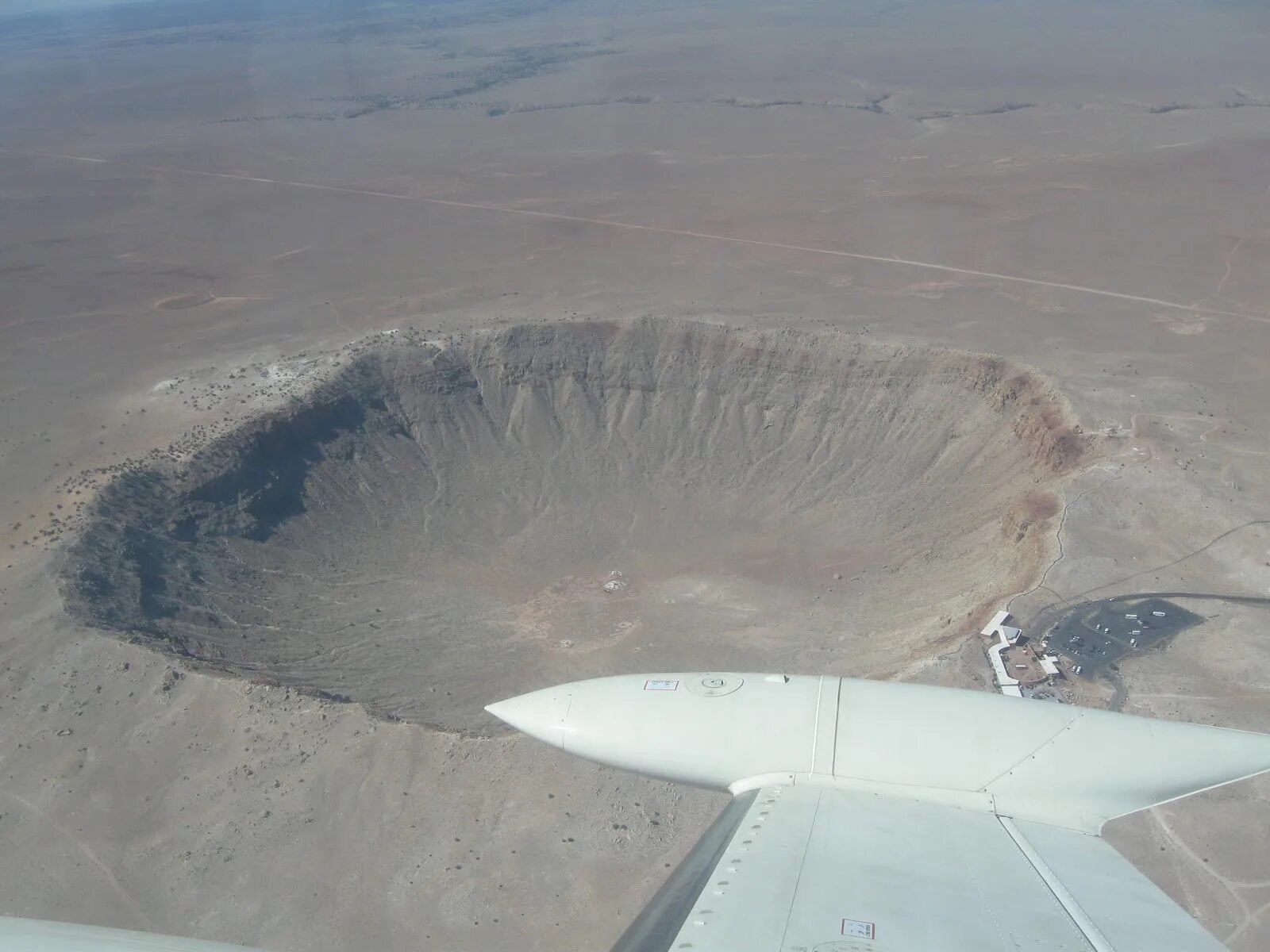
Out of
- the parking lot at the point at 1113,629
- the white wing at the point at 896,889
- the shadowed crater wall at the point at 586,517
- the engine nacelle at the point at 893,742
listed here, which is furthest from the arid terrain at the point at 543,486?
the white wing at the point at 896,889

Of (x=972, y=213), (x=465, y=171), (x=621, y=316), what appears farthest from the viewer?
(x=465, y=171)

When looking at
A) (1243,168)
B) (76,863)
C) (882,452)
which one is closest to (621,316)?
(882,452)

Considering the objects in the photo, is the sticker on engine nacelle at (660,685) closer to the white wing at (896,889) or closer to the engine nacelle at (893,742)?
the engine nacelle at (893,742)

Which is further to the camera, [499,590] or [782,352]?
[782,352]

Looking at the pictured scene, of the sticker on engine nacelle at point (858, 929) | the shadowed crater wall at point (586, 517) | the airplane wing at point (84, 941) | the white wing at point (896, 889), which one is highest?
the airplane wing at point (84, 941)

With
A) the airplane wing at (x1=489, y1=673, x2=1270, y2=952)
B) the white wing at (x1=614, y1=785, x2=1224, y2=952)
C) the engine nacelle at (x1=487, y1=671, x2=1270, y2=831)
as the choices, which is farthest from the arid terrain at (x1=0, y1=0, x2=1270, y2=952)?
the white wing at (x1=614, y1=785, x2=1224, y2=952)

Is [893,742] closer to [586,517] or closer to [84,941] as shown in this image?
[84,941]

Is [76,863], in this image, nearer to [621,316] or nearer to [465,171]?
[621,316]
